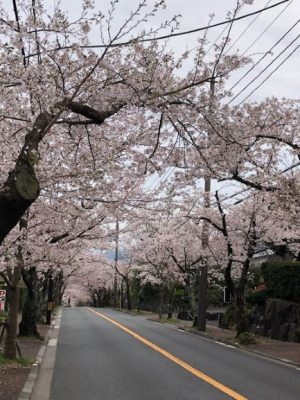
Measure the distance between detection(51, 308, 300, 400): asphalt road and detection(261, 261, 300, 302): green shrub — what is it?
20.1ft

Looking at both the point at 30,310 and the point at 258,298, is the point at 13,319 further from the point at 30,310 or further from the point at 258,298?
→ the point at 258,298

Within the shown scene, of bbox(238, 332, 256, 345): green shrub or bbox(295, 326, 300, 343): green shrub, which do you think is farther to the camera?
bbox(295, 326, 300, 343): green shrub

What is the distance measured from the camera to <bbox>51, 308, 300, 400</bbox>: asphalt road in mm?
8602

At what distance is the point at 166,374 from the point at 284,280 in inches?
514

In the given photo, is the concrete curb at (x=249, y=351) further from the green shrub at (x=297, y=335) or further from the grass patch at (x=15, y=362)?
the grass patch at (x=15, y=362)

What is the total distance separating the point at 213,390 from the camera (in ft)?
29.1

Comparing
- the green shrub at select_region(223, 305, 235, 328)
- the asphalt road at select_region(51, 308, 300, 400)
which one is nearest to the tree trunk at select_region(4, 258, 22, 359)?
the asphalt road at select_region(51, 308, 300, 400)

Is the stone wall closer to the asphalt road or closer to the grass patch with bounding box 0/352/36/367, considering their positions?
the asphalt road

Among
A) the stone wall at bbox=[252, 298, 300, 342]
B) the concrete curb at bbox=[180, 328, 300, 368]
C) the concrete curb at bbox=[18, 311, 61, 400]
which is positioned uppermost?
the stone wall at bbox=[252, 298, 300, 342]

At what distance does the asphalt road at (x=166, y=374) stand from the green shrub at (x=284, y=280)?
20.1 feet

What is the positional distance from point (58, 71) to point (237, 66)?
270cm

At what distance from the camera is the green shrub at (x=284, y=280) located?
21.6 meters

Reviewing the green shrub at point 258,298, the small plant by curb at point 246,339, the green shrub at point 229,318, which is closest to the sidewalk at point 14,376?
the small plant by curb at point 246,339

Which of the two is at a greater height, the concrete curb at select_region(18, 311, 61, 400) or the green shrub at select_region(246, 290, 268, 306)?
the green shrub at select_region(246, 290, 268, 306)
